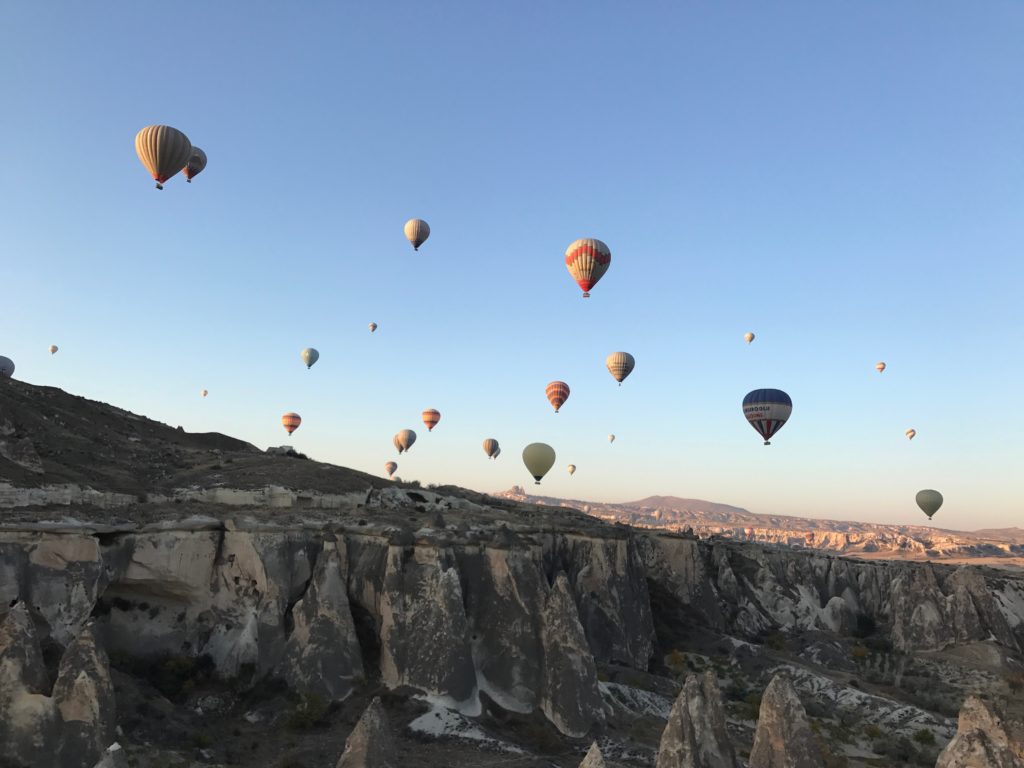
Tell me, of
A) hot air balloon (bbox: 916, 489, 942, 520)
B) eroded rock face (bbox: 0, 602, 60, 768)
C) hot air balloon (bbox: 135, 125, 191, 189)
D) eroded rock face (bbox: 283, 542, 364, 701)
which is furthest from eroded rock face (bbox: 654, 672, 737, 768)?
hot air balloon (bbox: 916, 489, 942, 520)

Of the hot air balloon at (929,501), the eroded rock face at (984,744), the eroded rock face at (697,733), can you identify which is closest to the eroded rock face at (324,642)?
the eroded rock face at (697,733)

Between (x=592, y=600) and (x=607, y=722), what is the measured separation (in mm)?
14676

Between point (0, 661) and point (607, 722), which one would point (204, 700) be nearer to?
point (0, 661)

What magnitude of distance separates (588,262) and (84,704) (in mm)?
50613

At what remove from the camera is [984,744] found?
61.7 ft

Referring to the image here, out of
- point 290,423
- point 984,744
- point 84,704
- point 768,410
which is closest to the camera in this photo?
point 984,744

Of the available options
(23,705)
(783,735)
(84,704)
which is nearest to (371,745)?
(84,704)

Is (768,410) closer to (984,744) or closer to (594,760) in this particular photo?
(984,744)

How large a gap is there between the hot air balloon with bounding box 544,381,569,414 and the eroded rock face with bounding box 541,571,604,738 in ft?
160

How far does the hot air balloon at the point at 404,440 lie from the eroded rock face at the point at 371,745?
7698 cm

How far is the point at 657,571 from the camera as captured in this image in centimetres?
6625

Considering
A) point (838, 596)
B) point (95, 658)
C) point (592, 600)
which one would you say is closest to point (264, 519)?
point (95, 658)

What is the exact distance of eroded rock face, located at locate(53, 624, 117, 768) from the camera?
20.6 m

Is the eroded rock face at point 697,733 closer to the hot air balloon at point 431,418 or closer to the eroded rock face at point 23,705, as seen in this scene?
the eroded rock face at point 23,705
